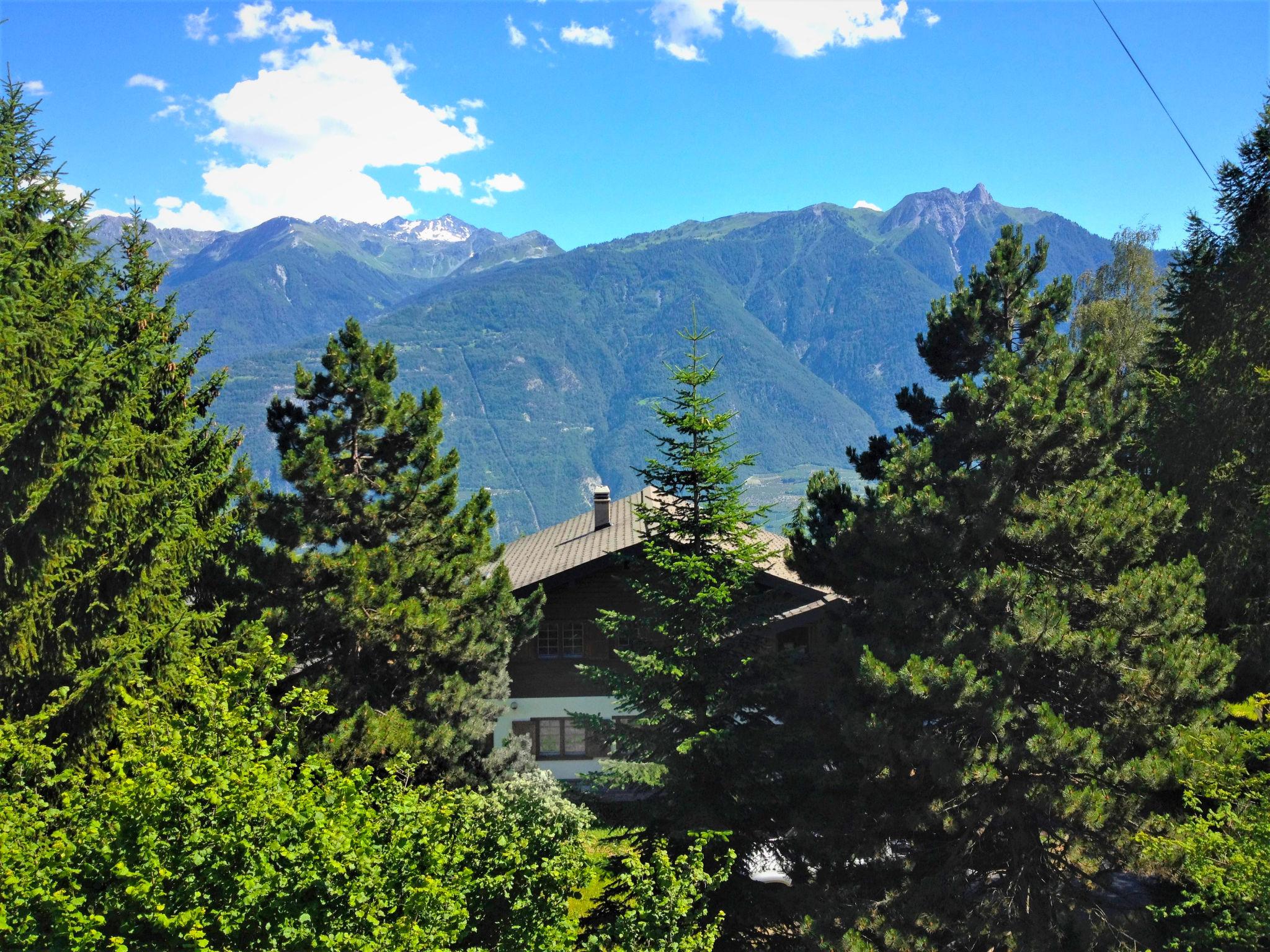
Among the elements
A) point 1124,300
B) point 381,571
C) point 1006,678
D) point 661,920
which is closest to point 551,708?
point 381,571

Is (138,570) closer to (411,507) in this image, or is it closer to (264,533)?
(264,533)

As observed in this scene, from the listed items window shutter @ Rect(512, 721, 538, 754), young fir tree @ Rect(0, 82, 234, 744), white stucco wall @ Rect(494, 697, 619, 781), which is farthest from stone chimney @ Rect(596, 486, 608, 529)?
young fir tree @ Rect(0, 82, 234, 744)

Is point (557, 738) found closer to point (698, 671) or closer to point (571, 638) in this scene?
point (571, 638)

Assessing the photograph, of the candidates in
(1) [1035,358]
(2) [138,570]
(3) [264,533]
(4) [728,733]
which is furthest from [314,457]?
(1) [1035,358]

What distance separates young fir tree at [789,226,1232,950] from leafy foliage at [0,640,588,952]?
5714mm

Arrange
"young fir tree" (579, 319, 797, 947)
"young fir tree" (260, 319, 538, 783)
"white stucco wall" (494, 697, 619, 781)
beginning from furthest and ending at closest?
"white stucco wall" (494, 697, 619, 781)
"young fir tree" (260, 319, 538, 783)
"young fir tree" (579, 319, 797, 947)

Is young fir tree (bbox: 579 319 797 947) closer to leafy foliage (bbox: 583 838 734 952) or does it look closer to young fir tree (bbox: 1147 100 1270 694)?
leafy foliage (bbox: 583 838 734 952)

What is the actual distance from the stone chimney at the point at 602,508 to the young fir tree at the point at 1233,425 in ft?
62.2

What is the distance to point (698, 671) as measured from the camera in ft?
55.9

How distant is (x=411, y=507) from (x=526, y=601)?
4.99 m

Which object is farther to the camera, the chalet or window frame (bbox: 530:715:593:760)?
window frame (bbox: 530:715:593:760)

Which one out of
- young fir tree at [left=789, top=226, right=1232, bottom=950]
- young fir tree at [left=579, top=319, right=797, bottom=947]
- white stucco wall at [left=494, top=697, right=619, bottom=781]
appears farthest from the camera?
white stucco wall at [left=494, top=697, right=619, bottom=781]

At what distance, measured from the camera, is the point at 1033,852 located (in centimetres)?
1484

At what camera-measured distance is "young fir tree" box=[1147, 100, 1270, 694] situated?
16.8 meters
